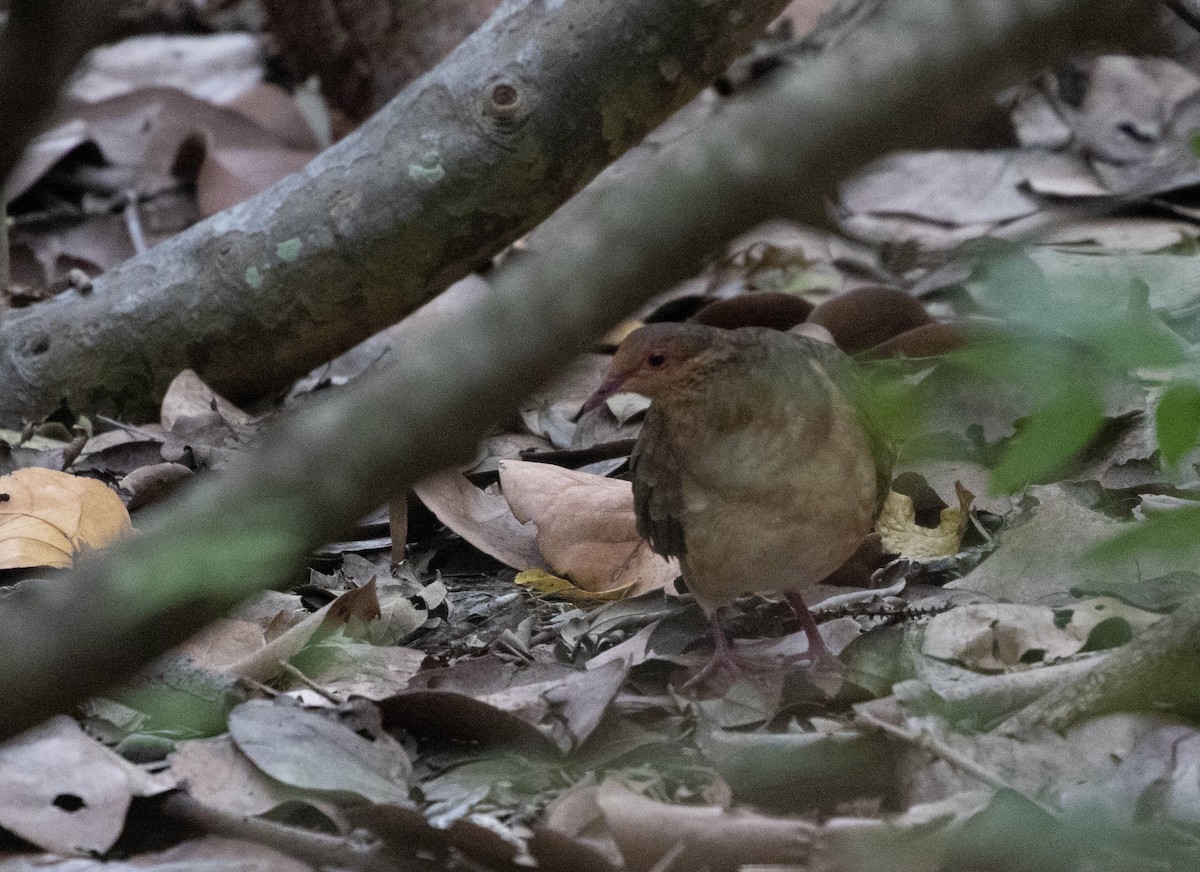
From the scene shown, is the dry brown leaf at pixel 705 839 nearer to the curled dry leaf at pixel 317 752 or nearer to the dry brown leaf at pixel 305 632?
the curled dry leaf at pixel 317 752

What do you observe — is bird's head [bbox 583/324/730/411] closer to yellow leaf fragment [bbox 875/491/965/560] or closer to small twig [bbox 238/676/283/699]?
yellow leaf fragment [bbox 875/491/965/560]

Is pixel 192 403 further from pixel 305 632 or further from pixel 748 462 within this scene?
pixel 748 462

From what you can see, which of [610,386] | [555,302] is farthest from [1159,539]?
[610,386]

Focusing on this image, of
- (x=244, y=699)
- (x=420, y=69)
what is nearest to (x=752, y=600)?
(x=244, y=699)

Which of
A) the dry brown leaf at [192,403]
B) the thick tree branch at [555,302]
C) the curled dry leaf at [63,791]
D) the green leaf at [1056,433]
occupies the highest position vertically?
the thick tree branch at [555,302]

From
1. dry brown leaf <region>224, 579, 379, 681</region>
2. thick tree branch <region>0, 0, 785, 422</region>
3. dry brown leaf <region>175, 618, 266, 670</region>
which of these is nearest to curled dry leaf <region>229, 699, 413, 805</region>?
dry brown leaf <region>224, 579, 379, 681</region>

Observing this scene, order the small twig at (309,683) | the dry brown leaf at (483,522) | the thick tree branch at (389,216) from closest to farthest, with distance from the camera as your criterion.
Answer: the small twig at (309,683), the dry brown leaf at (483,522), the thick tree branch at (389,216)

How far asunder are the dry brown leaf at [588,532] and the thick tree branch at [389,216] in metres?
1.03

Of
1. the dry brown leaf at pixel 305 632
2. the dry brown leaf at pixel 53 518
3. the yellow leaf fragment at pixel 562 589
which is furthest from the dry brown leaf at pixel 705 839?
the dry brown leaf at pixel 53 518

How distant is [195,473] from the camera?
14.9 feet

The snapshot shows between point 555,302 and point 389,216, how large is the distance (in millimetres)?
3662

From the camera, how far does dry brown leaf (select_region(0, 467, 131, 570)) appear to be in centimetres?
386

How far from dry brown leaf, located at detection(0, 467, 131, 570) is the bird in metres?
1.35

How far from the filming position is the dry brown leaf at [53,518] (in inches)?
152
